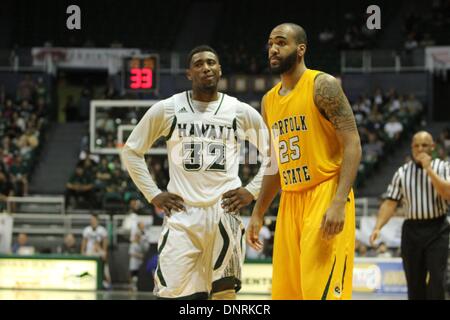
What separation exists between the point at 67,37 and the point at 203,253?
2486 centimetres

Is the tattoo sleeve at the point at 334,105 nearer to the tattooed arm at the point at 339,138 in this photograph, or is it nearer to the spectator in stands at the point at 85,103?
the tattooed arm at the point at 339,138

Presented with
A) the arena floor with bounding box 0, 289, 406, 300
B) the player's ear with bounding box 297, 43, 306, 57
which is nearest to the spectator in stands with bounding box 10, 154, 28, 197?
the arena floor with bounding box 0, 289, 406, 300

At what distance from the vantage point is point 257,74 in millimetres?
26297

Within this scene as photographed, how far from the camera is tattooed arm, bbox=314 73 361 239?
5.34 m

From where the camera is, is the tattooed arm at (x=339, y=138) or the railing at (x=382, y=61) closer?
the tattooed arm at (x=339, y=138)

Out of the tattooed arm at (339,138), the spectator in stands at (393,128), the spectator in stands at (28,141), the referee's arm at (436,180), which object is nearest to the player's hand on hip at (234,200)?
the tattooed arm at (339,138)

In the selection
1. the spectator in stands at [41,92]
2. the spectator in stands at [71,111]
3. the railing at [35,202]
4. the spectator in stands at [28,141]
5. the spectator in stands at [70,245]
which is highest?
the spectator in stands at [41,92]

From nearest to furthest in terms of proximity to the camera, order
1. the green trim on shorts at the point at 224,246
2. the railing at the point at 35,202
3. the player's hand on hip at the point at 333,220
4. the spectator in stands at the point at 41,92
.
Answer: the player's hand on hip at the point at 333,220 < the green trim on shorts at the point at 224,246 < the railing at the point at 35,202 < the spectator in stands at the point at 41,92

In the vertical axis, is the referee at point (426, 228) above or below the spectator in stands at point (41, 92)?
below

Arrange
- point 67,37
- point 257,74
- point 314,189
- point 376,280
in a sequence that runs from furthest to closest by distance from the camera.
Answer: point 67,37, point 257,74, point 376,280, point 314,189

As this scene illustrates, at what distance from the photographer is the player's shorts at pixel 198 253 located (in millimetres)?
6285

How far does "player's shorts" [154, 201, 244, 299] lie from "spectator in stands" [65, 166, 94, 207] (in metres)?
15.8
